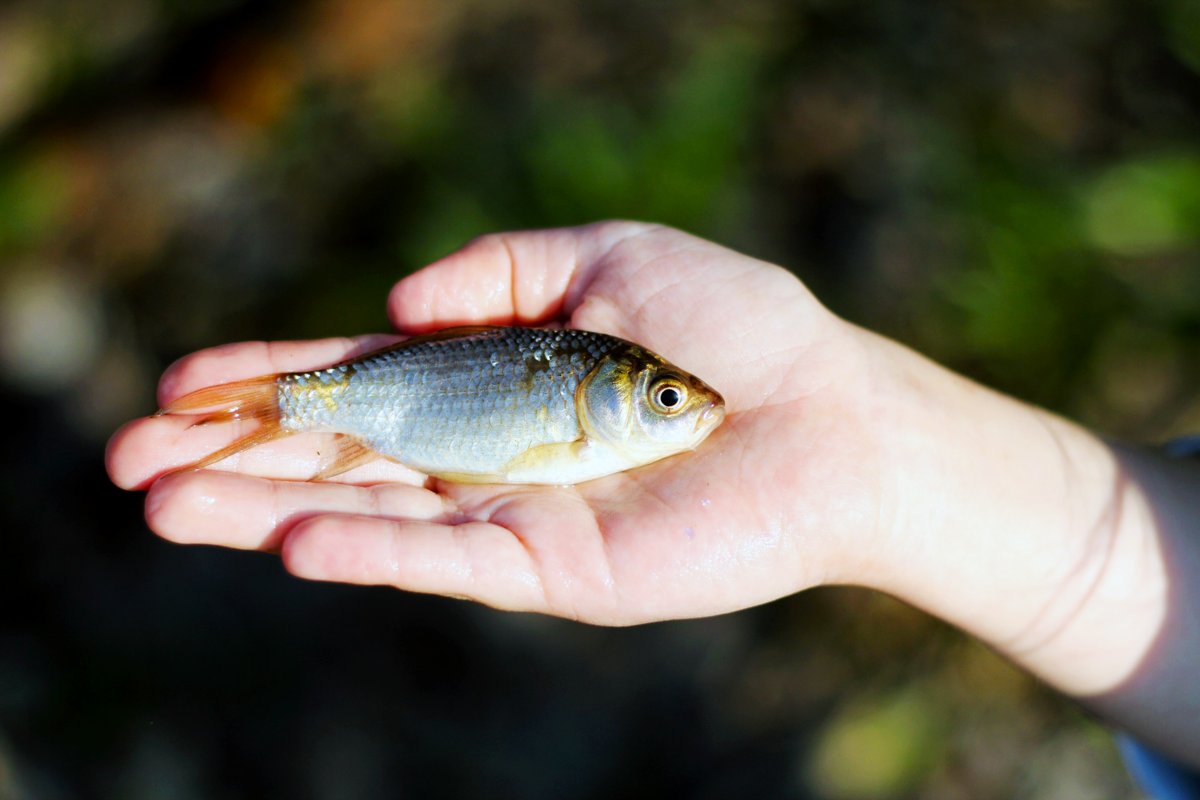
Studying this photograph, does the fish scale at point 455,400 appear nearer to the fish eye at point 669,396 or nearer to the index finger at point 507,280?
the fish eye at point 669,396

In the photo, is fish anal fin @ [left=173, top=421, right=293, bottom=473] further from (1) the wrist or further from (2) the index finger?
(1) the wrist

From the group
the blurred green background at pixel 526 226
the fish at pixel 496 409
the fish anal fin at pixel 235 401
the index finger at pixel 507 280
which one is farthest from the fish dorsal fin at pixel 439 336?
the blurred green background at pixel 526 226

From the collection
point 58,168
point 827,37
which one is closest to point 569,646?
point 827,37

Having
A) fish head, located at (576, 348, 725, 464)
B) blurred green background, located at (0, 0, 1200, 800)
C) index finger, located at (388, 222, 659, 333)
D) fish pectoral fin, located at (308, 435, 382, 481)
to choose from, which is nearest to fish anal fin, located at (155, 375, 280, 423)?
fish pectoral fin, located at (308, 435, 382, 481)

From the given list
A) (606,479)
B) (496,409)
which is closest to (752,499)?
(606,479)

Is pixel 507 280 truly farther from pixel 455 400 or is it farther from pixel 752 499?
pixel 752 499

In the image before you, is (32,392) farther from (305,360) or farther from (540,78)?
(540,78)
